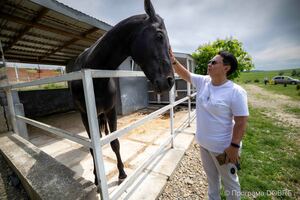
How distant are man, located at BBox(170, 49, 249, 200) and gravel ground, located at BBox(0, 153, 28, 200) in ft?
7.10

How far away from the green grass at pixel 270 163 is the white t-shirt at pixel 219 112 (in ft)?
3.36

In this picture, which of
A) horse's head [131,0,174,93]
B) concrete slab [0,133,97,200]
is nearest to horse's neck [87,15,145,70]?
horse's head [131,0,174,93]

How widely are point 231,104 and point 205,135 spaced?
1.34ft

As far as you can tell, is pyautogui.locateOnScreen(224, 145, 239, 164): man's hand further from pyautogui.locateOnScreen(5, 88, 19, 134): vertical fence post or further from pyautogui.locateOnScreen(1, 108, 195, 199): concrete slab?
pyautogui.locateOnScreen(5, 88, 19, 134): vertical fence post

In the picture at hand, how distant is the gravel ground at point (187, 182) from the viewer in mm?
1636

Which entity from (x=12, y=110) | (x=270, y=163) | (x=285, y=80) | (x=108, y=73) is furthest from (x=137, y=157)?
(x=285, y=80)

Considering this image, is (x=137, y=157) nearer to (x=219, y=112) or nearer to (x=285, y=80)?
(x=219, y=112)

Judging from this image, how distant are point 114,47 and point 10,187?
222 cm

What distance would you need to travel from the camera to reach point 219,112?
1238 mm

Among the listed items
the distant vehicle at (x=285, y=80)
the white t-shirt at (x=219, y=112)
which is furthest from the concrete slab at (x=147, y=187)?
the distant vehicle at (x=285, y=80)

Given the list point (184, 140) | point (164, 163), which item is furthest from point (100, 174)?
point (184, 140)

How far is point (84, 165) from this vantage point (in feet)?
7.27

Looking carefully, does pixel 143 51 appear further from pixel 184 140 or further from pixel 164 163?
pixel 184 140

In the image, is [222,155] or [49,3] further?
[49,3]
